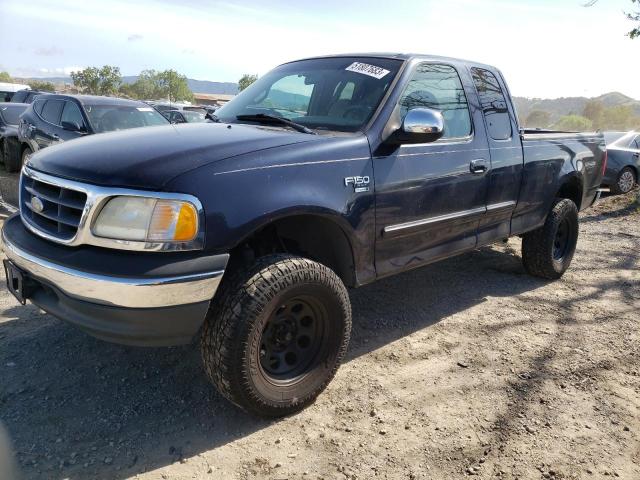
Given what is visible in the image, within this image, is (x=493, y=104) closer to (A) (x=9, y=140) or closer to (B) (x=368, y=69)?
(B) (x=368, y=69)

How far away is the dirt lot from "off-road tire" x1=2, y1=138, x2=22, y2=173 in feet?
22.5

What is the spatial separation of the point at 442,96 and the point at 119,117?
567cm

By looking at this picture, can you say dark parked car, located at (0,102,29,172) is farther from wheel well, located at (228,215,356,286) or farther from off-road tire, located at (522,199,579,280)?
off-road tire, located at (522,199,579,280)

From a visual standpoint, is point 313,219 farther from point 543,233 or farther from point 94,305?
point 543,233

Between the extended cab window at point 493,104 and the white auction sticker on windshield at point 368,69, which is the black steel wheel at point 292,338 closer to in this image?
the white auction sticker on windshield at point 368,69

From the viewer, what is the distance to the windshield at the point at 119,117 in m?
7.53

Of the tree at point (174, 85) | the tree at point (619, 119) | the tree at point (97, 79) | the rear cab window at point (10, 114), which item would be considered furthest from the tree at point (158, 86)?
the rear cab window at point (10, 114)

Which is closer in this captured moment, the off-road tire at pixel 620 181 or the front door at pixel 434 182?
the front door at pixel 434 182

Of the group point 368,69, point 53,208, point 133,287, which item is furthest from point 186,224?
point 368,69

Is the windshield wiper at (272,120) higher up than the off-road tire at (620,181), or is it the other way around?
the windshield wiper at (272,120)

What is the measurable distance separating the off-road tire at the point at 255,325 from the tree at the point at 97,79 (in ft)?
246

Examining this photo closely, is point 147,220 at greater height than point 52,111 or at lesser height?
lesser

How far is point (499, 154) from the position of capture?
4.01 meters

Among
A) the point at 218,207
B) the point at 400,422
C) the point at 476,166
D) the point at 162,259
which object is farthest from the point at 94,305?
the point at 476,166
